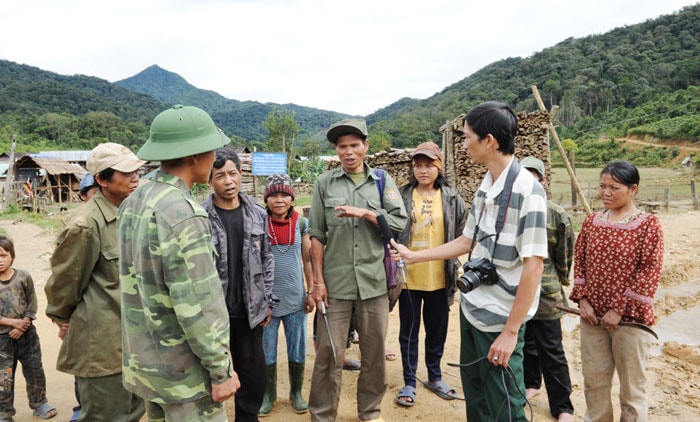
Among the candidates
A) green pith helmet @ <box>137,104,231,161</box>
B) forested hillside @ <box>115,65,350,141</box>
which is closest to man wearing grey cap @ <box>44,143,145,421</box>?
green pith helmet @ <box>137,104,231,161</box>

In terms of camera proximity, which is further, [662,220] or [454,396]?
[662,220]

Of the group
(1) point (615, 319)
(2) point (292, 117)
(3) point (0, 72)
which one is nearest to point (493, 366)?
(1) point (615, 319)

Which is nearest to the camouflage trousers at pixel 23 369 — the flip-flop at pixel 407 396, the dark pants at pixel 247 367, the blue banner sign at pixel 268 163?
the dark pants at pixel 247 367

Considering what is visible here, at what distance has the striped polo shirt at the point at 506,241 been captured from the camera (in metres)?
1.72

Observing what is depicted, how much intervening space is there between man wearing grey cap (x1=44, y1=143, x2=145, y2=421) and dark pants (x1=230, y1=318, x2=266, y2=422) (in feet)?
2.11

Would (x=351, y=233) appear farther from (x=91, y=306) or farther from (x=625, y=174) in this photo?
(x=625, y=174)

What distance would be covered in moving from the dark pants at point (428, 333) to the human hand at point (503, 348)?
148 centimetres

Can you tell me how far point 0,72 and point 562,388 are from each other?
145 m

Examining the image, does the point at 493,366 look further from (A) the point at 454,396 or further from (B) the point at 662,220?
(B) the point at 662,220

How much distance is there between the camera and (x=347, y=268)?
8.82ft

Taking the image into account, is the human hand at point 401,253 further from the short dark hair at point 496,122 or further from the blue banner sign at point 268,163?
the blue banner sign at point 268,163

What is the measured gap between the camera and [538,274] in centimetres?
171

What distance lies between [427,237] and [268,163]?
39.2ft

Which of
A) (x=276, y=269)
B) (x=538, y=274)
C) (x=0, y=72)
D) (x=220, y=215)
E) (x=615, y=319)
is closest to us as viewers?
(x=538, y=274)
